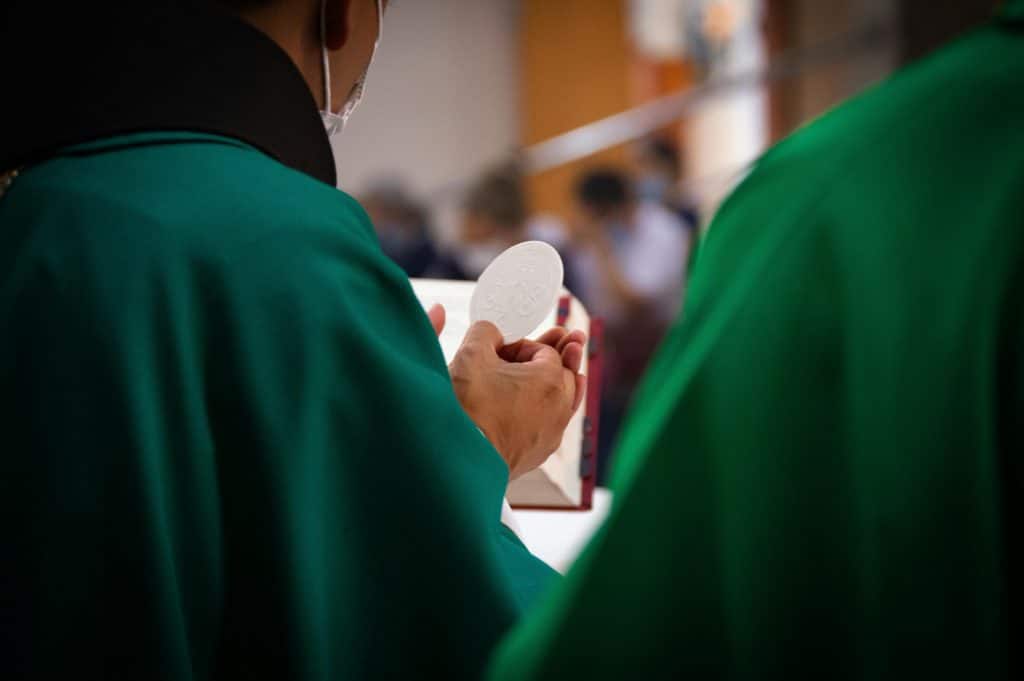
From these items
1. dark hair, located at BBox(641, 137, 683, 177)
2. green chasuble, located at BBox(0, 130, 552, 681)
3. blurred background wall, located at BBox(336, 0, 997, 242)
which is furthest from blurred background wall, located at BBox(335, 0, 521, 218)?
green chasuble, located at BBox(0, 130, 552, 681)

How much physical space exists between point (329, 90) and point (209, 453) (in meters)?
0.30

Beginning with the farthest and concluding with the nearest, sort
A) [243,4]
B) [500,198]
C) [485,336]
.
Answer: [500,198], [485,336], [243,4]

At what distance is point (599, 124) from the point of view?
15.7 ft

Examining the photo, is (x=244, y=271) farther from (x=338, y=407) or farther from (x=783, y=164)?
(x=783, y=164)

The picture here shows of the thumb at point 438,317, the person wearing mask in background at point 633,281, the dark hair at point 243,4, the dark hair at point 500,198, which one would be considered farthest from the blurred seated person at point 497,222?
the dark hair at point 243,4

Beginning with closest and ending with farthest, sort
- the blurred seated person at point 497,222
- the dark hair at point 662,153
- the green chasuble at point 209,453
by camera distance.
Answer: the green chasuble at point 209,453 < the blurred seated person at point 497,222 < the dark hair at point 662,153

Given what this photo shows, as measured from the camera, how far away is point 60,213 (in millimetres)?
658

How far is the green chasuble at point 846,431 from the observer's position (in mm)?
333

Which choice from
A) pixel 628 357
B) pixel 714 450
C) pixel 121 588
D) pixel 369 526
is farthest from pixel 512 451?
pixel 628 357

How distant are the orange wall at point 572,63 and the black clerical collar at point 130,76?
15.7ft

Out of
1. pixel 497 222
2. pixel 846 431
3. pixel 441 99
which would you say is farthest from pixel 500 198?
pixel 846 431

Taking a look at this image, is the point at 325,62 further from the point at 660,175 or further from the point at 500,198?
the point at 660,175

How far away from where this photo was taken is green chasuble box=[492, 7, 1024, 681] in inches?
13.1

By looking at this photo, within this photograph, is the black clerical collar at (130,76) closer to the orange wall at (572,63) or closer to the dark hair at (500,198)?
the dark hair at (500,198)
